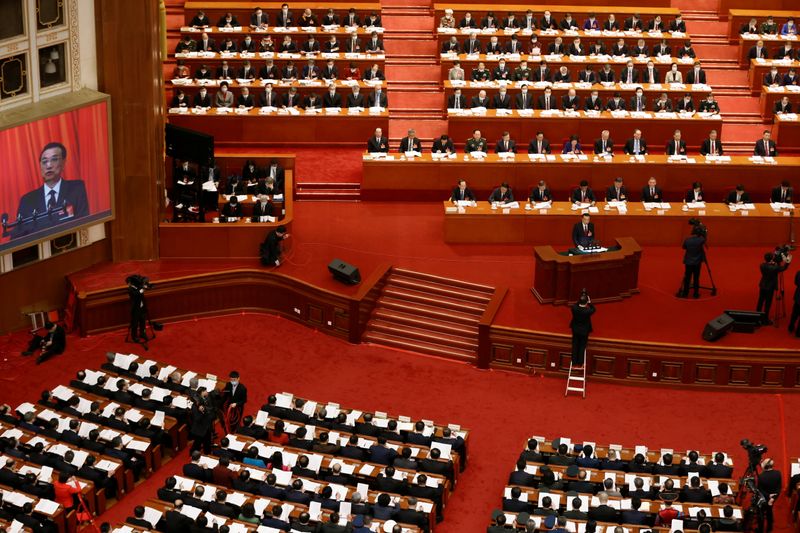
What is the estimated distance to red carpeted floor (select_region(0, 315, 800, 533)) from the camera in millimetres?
18391

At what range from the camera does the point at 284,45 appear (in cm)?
2745

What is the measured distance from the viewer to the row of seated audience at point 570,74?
26.8m

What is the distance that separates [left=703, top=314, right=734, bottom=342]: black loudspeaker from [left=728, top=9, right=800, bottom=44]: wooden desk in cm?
1107

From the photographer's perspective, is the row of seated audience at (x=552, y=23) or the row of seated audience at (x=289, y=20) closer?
the row of seated audience at (x=289, y=20)

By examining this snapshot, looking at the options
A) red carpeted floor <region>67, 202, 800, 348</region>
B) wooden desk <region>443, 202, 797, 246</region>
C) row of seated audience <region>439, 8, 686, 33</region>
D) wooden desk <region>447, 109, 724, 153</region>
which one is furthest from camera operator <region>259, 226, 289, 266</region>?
row of seated audience <region>439, 8, 686, 33</region>

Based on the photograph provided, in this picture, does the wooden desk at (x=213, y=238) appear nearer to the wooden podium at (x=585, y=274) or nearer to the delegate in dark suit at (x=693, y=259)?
the wooden podium at (x=585, y=274)

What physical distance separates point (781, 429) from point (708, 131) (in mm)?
8801

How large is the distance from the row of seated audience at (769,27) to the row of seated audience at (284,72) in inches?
323

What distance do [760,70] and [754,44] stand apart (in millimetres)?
940

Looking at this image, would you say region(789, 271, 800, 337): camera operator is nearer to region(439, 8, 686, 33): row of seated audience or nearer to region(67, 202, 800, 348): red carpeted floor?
region(67, 202, 800, 348): red carpeted floor

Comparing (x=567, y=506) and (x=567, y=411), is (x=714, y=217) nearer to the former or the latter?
(x=567, y=411)

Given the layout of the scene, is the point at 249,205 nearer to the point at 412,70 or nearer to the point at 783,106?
the point at 412,70

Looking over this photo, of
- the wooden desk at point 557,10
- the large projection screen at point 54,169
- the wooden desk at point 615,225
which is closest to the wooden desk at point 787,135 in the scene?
the wooden desk at point 615,225

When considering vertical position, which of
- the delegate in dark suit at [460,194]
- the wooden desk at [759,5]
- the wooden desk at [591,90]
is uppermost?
the wooden desk at [759,5]
